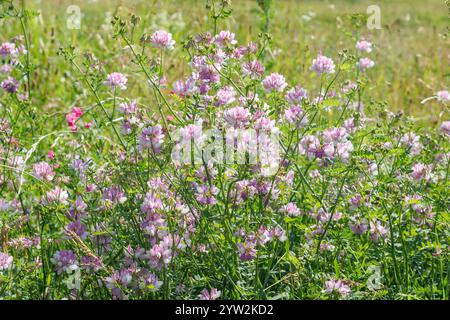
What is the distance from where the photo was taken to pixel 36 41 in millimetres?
5766

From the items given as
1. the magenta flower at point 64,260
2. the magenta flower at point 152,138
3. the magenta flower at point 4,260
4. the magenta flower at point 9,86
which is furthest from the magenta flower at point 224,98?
the magenta flower at point 9,86

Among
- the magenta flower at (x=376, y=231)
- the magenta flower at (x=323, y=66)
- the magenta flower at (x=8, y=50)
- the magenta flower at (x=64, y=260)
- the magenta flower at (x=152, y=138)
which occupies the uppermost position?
the magenta flower at (x=8, y=50)

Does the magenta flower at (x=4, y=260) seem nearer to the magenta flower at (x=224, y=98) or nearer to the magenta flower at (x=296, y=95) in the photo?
the magenta flower at (x=224, y=98)

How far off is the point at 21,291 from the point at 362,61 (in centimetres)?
193

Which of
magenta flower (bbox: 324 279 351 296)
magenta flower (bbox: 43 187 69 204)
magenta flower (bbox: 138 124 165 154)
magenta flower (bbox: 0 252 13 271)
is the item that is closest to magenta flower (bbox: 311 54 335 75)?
magenta flower (bbox: 138 124 165 154)

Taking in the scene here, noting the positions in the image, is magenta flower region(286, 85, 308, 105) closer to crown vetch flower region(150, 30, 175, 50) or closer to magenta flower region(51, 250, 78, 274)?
crown vetch flower region(150, 30, 175, 50)

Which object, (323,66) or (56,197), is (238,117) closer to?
(323,66)

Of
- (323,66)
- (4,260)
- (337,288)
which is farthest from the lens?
(323,66)

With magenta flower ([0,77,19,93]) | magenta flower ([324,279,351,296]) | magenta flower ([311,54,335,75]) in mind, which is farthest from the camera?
magenta flower ([0,77,19,93])

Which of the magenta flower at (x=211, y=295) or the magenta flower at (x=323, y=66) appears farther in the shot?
the magenta flower at (x=323, y=66)

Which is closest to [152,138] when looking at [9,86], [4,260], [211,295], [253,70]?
[253,70]

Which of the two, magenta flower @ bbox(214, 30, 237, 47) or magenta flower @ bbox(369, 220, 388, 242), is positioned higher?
magenta flower @ bbox(214, 30, 237, 47)
